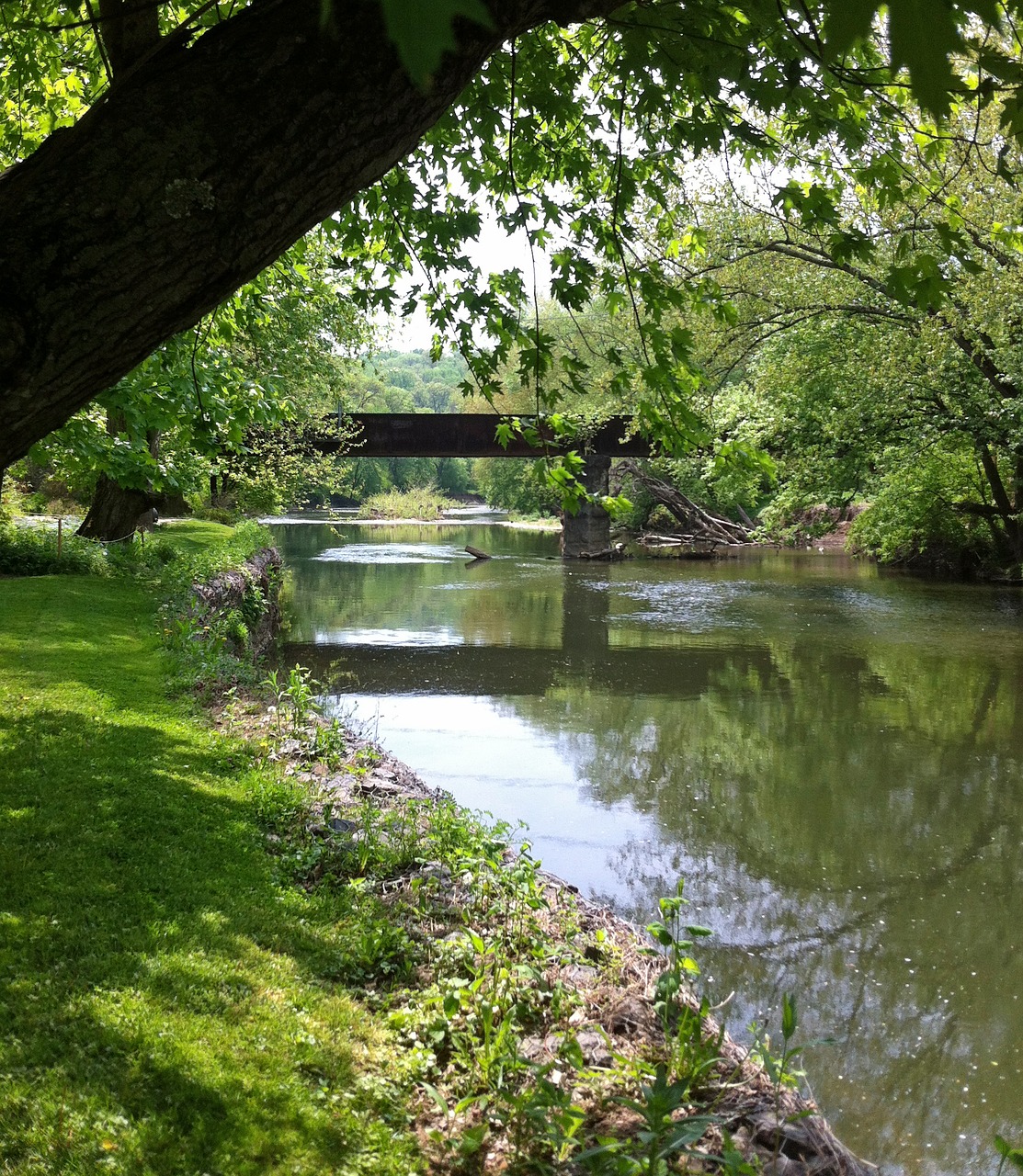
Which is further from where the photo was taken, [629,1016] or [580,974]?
[580,974]

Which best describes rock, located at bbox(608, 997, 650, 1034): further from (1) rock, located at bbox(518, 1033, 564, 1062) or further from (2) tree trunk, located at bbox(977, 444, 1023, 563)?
(2) tree trunk, located at bbox(977, 444, 1023, 563)

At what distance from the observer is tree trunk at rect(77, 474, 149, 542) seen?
1842 centimetres

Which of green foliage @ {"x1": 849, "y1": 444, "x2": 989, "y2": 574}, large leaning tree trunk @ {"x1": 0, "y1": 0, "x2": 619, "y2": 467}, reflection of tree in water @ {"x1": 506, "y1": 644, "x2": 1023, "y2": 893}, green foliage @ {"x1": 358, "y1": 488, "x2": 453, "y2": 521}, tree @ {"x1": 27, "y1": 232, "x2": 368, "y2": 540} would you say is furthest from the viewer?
green foliage @ {"x1": 358, "y1": 488, "x2": 453, "y2": 521}

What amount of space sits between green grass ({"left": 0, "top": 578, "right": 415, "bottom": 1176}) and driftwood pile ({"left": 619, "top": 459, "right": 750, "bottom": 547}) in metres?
34.4

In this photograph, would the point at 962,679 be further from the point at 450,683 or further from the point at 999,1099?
the point at 999,1099

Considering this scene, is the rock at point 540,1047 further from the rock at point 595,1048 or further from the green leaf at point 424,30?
the green leaf at point 424,30

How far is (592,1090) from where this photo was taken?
327cm

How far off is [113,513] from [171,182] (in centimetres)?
1812

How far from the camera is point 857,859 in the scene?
7.20 metres

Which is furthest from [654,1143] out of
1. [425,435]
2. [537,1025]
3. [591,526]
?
[591,526]

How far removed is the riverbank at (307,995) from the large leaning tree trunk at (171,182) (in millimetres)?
2082

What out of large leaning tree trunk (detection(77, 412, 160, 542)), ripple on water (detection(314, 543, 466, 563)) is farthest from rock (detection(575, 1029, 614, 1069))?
ripple on water (detection(314, 543, 466, 563))

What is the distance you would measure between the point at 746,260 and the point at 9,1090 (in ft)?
64.3

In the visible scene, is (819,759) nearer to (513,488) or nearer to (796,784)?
(796,784)
